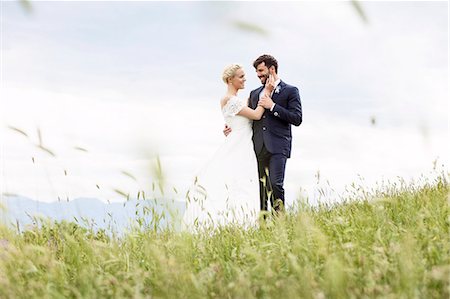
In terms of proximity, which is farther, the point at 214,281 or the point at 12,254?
the point at 12,254

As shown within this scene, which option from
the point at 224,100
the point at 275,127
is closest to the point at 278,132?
the point at 275,127

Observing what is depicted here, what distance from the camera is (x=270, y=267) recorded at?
4.09 meters

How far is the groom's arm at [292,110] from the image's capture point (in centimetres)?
836

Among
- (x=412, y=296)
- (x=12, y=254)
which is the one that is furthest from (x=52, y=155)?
(x=412, y=296)

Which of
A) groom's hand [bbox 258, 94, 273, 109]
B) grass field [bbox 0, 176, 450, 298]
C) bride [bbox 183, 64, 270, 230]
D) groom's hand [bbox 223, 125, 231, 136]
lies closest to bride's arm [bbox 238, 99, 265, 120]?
bride [bbox 183, 64, 270, 230]

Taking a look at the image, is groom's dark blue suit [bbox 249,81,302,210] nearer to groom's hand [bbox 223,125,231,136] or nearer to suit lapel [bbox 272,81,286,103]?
suit lapel [bbox 272,81,286,103]

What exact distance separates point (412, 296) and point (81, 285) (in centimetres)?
206

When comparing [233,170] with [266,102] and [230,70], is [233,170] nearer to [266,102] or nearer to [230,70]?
[266,102]

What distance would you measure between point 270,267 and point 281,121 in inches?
181

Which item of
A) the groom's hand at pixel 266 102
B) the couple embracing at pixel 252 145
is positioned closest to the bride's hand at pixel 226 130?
the couple embracing at pixel 252 145

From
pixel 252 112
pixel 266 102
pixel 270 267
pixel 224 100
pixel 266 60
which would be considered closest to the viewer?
pixel 270 267

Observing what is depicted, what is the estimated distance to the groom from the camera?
8414mm

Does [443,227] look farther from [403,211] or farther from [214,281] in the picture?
[214,281]

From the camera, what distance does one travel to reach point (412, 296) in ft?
11.1
